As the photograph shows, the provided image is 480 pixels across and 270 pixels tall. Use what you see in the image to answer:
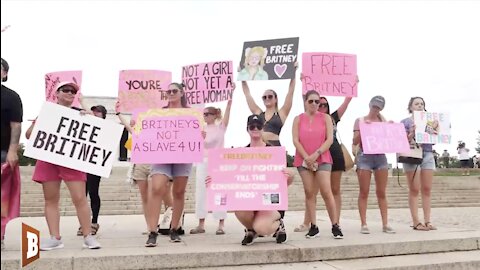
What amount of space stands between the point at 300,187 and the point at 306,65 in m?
10.6

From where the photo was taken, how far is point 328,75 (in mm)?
6062

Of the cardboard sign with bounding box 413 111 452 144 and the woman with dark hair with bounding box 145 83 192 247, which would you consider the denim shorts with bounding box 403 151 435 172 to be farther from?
the woman with dark hair with bounding box 145 83 192 247

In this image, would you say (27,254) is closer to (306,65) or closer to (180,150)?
(180,150)

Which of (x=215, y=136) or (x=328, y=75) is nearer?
(x=215, y=136)

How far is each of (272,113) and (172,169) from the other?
1.39 m

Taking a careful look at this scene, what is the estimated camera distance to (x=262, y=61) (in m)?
5.89

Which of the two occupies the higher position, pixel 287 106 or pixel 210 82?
pixel 210 82

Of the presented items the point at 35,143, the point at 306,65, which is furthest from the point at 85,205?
the point at 306,65

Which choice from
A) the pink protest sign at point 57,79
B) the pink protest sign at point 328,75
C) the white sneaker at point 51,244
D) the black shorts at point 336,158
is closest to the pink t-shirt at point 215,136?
the pink protest sign at point 328,75

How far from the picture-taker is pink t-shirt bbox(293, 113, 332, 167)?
17.1 ft

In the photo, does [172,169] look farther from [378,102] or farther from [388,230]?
[388,230]

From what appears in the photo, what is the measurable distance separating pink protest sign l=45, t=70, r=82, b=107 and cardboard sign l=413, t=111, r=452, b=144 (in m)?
4.41

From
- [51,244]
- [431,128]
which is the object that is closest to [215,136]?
[51,244]

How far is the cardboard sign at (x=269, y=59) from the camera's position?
5.86 metres
